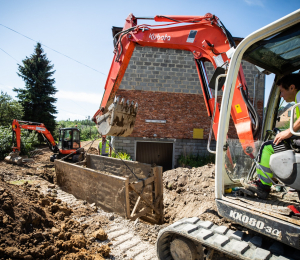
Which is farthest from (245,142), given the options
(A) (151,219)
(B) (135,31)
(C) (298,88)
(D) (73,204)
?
(D) (73,204)

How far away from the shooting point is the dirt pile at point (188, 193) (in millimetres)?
4961

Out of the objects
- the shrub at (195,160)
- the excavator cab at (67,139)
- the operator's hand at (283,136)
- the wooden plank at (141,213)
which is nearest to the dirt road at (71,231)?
the wooden plank at (141,213)

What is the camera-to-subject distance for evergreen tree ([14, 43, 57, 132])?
21859mm

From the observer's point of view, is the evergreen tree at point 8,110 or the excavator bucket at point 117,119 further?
the evergreen tree at point 8,110

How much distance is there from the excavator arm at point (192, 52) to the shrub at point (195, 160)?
20.0 ft

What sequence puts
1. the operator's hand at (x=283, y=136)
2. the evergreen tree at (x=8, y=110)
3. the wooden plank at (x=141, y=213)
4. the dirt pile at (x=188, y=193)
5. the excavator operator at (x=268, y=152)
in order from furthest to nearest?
the evergreen tree at (x=8, y=110) → the dirt pile at (x=188, y=193) → the wooden plank at (x=141, y=213) → the excavator operator at (x=268, y=152) → the operator's hand at (x=283, y=136)

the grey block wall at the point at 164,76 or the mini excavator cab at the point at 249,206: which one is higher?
the grey block wall at the point at 164,76

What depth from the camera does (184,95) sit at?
36.8 feet

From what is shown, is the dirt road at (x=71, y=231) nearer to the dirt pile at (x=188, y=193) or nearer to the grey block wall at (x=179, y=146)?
the dirt pile at (x=188, y=193)

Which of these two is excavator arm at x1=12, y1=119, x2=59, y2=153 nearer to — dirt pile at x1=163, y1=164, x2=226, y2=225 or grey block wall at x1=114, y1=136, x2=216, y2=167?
→ grey block wall at x1=114, y1=136, x2=216, y2=167

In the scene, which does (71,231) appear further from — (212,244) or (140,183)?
(212,244)

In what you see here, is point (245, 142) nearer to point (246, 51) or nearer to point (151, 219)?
point (246, 51)

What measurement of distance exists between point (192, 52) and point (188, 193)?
3.83 m

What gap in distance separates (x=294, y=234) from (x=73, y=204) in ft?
14.8
